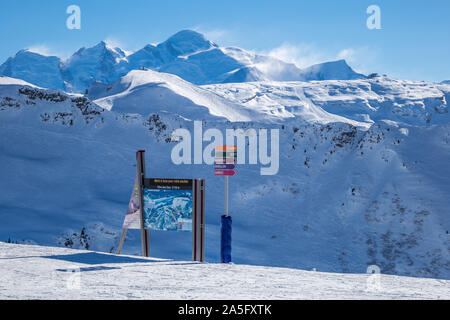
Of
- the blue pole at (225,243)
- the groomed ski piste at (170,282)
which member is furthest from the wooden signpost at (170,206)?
the groomed ski piste at (170,282)

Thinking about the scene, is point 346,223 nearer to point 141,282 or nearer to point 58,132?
point 141,282

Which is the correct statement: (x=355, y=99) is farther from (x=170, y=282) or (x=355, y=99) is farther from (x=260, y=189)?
(x=170, y=282)

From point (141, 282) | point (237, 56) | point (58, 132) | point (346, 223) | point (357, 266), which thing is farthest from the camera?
point (237, 56)

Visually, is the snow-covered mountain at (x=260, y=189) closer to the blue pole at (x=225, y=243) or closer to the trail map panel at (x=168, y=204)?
the trail map panel at (x=168, y=204)

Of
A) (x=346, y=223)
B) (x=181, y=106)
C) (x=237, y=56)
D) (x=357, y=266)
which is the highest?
(x=237, y=56)

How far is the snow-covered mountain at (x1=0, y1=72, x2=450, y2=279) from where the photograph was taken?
1322 centimetres

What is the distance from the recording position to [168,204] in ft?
34.2

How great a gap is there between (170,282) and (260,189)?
11653 mm

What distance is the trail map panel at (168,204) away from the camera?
1028cm

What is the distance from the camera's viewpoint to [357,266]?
1263 centimetres

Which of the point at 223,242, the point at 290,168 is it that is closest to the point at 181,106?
the point at 290,168

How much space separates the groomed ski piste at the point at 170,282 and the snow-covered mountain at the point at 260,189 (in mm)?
4132

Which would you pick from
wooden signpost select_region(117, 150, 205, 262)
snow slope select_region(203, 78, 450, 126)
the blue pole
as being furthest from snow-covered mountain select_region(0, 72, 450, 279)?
snow slope select_region(203, 78, 450, 126)
